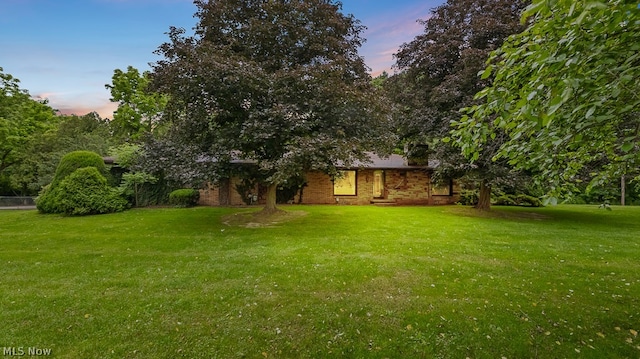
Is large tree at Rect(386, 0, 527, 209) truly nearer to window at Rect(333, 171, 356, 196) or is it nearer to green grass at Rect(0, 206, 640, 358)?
green grass at Rect(0, 206, 640, 358)

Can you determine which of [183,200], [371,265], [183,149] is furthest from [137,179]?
[371,265]

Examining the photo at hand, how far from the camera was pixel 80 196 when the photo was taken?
1195cm

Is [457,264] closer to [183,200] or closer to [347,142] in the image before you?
[347,142]

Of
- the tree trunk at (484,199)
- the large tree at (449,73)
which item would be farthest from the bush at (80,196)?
the tree trunk at (484,199)

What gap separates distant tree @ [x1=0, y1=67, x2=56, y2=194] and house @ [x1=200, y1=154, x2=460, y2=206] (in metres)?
17.1

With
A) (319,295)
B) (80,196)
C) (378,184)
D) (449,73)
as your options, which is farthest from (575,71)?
(378,184)

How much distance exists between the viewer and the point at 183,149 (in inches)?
363

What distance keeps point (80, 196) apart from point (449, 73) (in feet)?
54.3

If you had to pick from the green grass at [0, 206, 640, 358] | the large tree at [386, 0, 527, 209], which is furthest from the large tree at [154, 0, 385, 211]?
the large tree at [386, 0, 527, 209]

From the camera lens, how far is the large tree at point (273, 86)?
8031 millimetres

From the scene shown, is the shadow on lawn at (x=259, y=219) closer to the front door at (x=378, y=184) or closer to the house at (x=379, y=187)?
the house at (x=379, y=187)

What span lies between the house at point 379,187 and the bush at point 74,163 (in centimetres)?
747

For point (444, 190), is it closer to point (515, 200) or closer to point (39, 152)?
point (515, 200)

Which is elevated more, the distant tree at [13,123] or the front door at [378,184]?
the distant tree at [13,123]
